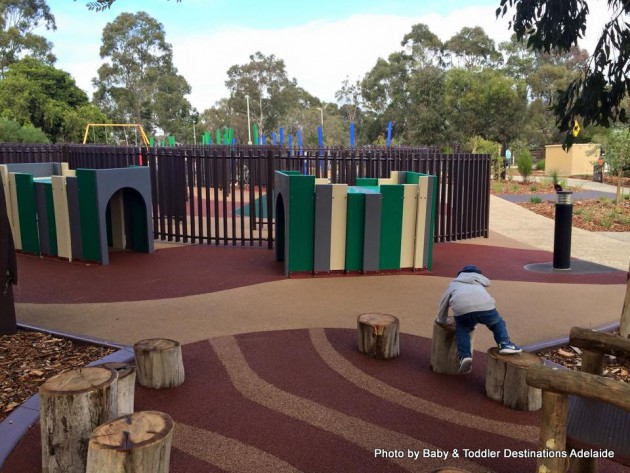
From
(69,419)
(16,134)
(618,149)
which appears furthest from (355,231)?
(16,134)

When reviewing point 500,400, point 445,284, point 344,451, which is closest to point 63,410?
point 344,451

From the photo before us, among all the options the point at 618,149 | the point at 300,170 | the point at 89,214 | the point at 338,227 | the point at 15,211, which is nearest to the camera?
the point at 338,227

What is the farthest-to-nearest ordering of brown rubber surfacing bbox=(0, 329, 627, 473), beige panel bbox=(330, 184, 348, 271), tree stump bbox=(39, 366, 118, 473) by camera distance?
beige panel bbox=(330, 184, 348, 271)
brown rubber surfacing bbox=(0, 329, 627, 473)
tree stump bbox=(39, 366, 118, 473)

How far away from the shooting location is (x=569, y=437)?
2.77m

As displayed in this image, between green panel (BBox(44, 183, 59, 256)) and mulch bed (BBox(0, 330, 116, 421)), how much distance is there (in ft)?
13.8

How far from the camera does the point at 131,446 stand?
2.75 meters

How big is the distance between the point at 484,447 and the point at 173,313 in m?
4.06

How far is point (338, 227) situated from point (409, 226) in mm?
1146

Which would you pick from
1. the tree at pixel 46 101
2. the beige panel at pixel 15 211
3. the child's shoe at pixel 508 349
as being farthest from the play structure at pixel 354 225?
the tree at pixel 46 101

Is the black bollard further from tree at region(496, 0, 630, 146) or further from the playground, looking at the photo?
tree at region(496, 0, 630, 146)

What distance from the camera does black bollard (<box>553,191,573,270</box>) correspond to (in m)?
8.98

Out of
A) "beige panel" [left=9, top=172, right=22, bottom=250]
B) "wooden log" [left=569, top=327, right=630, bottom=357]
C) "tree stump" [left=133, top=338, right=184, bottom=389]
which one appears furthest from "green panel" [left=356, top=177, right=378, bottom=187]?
Result: "wooden log" [left=569, top=327, right=630, bottom=357]

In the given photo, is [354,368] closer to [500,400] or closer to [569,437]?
[500,400]

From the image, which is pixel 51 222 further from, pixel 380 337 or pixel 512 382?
pixel 512 382
